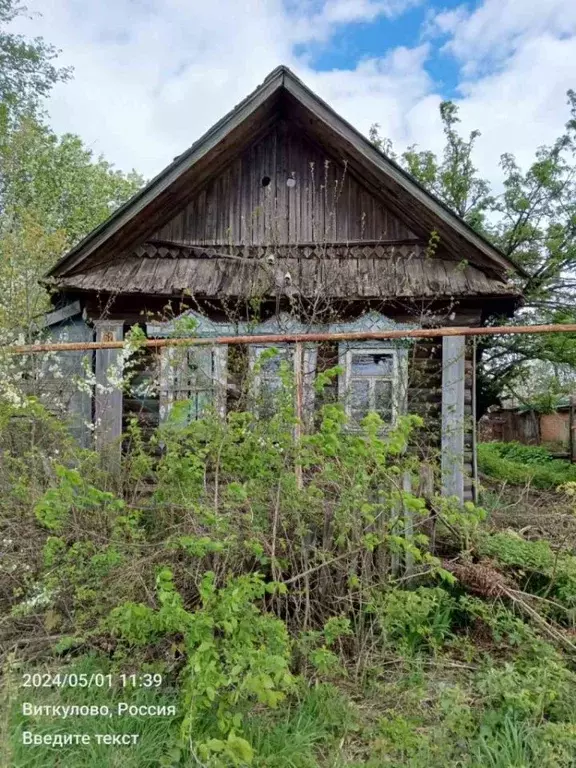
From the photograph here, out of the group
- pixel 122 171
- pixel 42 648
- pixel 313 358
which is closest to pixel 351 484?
pixel 42 648

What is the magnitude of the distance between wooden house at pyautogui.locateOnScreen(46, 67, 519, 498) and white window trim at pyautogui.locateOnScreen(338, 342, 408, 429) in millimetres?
25

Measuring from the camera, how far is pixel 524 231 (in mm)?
11188

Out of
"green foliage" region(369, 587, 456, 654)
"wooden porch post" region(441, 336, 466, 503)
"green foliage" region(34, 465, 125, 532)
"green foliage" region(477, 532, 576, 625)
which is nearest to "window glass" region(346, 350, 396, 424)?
"wooden porch post" region(441, 336, 466, 503)

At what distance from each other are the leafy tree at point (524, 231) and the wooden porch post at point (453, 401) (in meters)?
3.43

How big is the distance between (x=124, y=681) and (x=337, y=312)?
473 cm

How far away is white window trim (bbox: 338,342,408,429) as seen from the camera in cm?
603

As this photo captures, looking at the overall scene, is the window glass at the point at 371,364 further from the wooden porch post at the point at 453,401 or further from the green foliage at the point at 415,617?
the green foliage at the point at 415,617

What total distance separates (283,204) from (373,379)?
110 inches

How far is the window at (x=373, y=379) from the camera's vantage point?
6.46 meters

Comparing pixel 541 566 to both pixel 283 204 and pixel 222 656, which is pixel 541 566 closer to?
pixel 222 656

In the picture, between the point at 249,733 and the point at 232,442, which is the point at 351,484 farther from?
the point at 249,733

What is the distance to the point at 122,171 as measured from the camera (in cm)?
2756

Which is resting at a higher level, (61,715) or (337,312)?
(337,312)

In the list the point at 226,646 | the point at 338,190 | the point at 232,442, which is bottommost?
the point at 226,646
